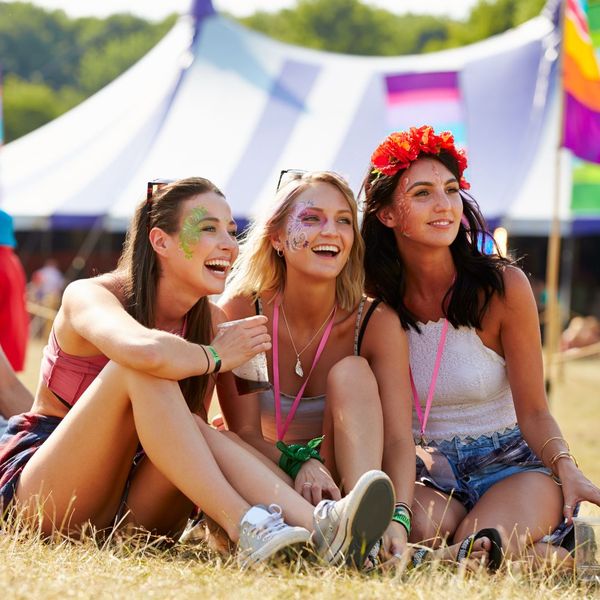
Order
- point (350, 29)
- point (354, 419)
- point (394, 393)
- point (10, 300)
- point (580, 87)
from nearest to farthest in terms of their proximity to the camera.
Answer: point (354, 419) < point (394, 393) < point (10, 300) < point (580, 87) < point (350, 29)

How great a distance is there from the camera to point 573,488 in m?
3.02

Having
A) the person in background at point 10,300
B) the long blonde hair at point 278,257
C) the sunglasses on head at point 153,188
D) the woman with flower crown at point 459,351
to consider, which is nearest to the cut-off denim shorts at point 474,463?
the woman with flower crown at point 459,351

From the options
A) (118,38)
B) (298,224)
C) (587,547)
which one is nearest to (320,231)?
(298,224)

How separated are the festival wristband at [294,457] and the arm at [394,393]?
23 cm

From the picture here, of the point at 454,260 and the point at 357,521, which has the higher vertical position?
the point at 454,260

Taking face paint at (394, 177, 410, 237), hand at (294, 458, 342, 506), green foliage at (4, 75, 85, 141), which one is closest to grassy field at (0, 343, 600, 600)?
hand at (294, 458, 342, 506)

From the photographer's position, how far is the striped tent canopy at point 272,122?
464 inches

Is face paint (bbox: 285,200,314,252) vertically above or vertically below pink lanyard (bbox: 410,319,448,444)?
above

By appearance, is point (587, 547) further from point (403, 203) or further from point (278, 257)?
point (278, 257)

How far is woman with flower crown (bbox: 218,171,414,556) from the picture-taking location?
9.84ft

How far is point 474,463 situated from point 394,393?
375 mm

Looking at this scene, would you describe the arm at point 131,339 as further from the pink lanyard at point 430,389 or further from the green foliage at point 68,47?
the green foliage at point 68,47

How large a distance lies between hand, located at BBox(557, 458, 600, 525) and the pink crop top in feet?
4.59

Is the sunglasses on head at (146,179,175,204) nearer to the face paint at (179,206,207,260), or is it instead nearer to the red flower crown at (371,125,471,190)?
the face paint at (179,206,207,260)
